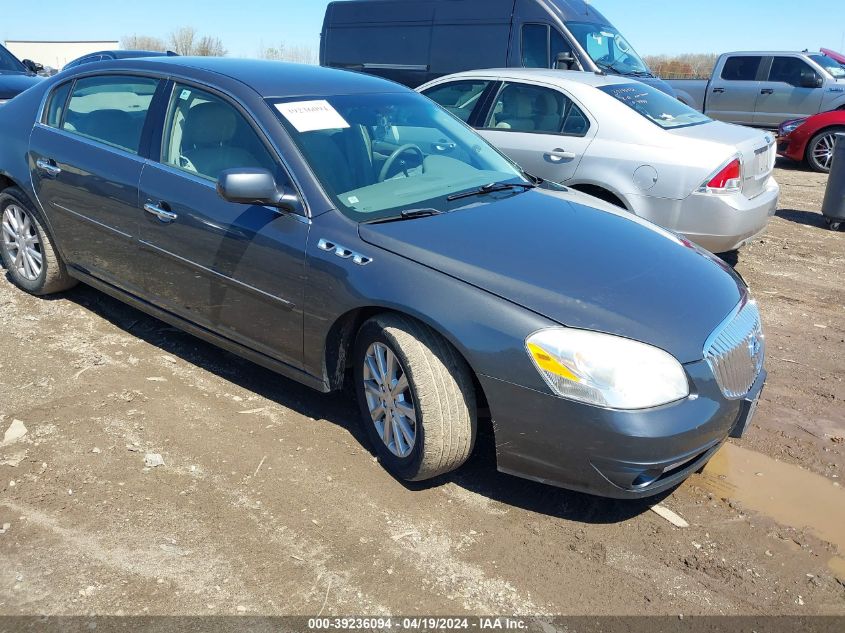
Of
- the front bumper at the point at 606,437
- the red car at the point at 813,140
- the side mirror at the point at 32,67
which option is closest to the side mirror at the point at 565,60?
the red car at the point at 813,140

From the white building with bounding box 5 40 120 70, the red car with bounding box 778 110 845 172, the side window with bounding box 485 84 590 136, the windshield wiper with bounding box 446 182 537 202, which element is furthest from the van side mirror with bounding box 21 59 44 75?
the white building with bounding box 5 40 120 70

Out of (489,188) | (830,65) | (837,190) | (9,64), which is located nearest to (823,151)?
(830,65)

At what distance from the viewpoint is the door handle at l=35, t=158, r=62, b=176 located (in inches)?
184

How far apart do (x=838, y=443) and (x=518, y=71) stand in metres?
4.42

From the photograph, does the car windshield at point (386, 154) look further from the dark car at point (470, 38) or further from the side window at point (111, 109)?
the dark car at point (470, 38)

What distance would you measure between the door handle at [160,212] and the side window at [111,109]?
39 cm

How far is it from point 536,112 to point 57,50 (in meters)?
50.3

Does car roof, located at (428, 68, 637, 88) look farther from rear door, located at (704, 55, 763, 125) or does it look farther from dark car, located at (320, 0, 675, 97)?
rear door, located at (704, 55, 763, 125)

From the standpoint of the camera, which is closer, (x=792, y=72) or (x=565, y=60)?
(x=565, y=60)

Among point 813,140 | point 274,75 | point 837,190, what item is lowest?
point 813,140

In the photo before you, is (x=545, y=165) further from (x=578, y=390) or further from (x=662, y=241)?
(x=578, y=390)

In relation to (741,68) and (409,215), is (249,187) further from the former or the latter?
(741,68)

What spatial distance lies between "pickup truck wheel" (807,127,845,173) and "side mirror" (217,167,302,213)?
11.2 metres

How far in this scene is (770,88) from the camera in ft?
48.2
